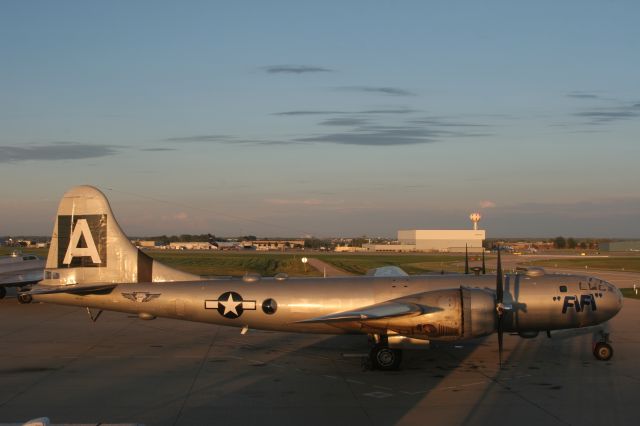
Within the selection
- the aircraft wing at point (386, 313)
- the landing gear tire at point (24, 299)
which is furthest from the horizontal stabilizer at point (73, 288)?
the landing gear tire at point (24, 299)

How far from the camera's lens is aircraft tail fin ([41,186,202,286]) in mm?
22703

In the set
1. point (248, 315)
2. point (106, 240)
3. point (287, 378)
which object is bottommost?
point (287, 378)

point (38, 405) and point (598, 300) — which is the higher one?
point (598, 300)

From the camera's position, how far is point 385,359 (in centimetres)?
2033

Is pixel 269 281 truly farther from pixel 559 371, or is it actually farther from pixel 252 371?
pixel 559 371

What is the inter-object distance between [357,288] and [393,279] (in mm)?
1359

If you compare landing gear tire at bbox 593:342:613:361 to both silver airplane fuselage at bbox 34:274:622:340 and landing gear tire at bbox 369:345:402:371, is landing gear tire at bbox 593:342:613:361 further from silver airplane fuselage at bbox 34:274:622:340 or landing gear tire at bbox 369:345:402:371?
landing gear tire at bbox 369:345:402:371

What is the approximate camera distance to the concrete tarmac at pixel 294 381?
15.0m

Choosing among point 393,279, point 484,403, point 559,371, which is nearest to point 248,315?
point 393,279

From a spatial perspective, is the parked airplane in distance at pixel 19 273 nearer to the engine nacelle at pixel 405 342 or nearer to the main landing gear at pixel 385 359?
the main landing gear at pixel 385 359

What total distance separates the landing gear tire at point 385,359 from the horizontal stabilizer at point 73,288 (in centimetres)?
954

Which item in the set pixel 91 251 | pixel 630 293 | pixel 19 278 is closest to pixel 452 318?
pixel 91 251

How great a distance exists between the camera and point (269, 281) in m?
22.7

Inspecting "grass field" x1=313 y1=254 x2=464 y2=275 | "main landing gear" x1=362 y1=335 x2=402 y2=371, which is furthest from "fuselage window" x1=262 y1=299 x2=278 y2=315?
"grass field" x1=313 y1=254 x2=464 y2=275
